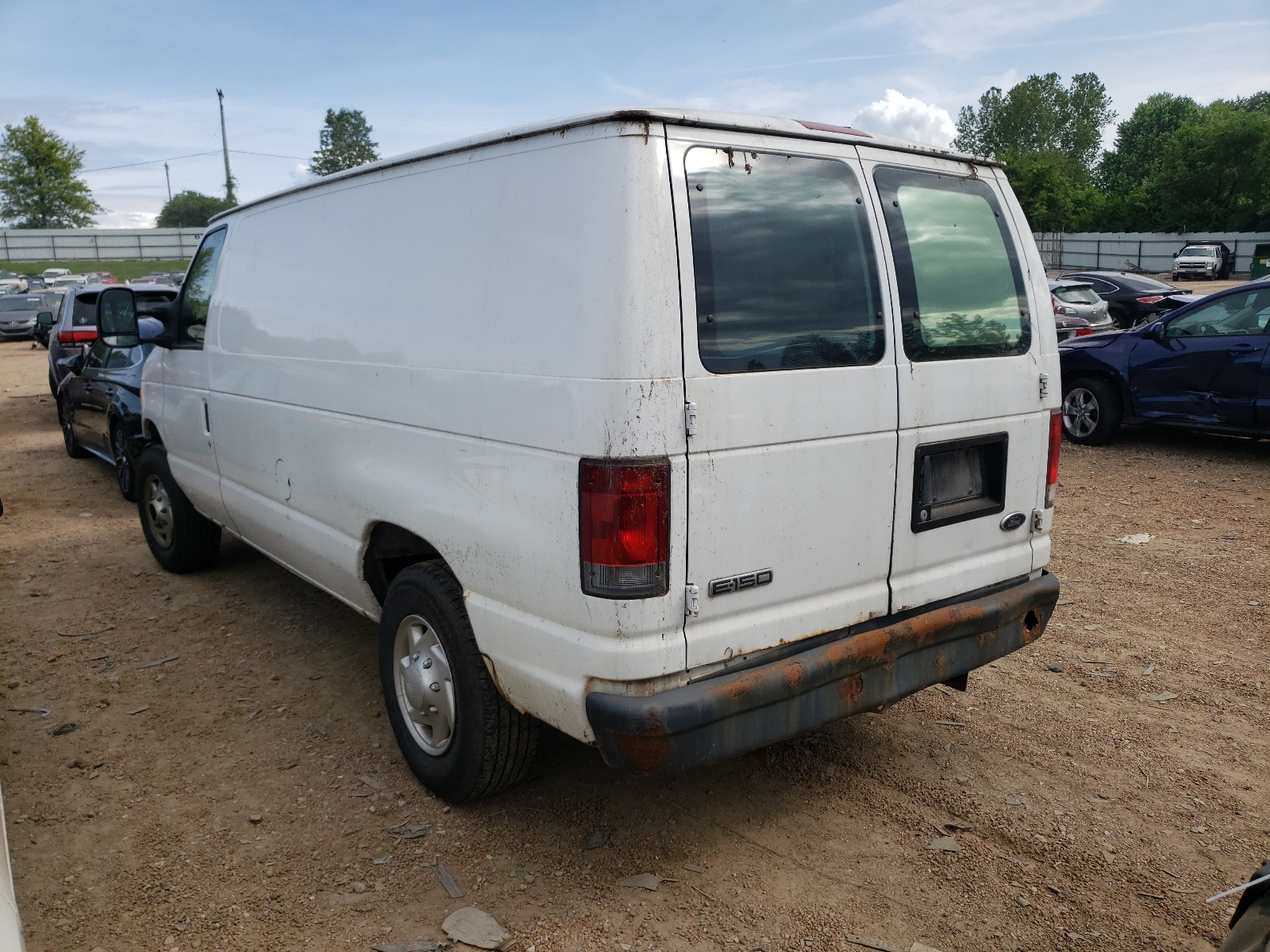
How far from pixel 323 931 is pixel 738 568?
5.22 feet

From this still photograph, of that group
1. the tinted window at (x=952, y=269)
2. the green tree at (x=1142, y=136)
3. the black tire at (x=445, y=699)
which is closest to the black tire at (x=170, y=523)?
the black tire at (x=445, y=699)

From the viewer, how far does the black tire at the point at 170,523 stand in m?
5.89

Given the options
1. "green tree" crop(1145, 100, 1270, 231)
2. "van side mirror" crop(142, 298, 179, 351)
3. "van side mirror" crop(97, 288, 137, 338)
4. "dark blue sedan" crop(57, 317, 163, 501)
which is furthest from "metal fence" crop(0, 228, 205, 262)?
"van side mirror" crop(142, 298, 179, 351)

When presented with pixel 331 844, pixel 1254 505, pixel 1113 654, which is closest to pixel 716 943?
pixel 331 844

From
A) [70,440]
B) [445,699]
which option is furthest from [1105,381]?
[70,440]

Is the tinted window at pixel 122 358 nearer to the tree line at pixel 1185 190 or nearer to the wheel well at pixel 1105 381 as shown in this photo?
the wheel well at pixel 1105 381

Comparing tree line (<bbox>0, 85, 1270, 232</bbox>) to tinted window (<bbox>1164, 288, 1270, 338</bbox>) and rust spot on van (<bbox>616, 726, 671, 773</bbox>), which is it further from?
rust spot on van (<bbox>616, 726, 671, 773</bbox>)

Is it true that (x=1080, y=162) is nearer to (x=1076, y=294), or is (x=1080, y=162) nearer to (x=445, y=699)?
(x=1076, y=294)

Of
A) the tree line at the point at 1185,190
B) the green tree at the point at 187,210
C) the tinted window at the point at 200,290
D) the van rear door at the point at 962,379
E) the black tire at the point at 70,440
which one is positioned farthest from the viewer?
the green tree at the point at 187,210

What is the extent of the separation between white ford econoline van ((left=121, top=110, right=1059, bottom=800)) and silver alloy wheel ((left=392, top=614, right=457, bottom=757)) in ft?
0.04

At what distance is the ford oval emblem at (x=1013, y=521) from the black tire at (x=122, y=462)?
696cm

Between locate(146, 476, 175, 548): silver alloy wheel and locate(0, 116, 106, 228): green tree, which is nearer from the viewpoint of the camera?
locate(146, 476, 175, 548): silver alloy wheel

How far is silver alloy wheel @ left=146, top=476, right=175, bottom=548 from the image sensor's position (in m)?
6.08

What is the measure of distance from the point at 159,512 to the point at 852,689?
4.94 m
